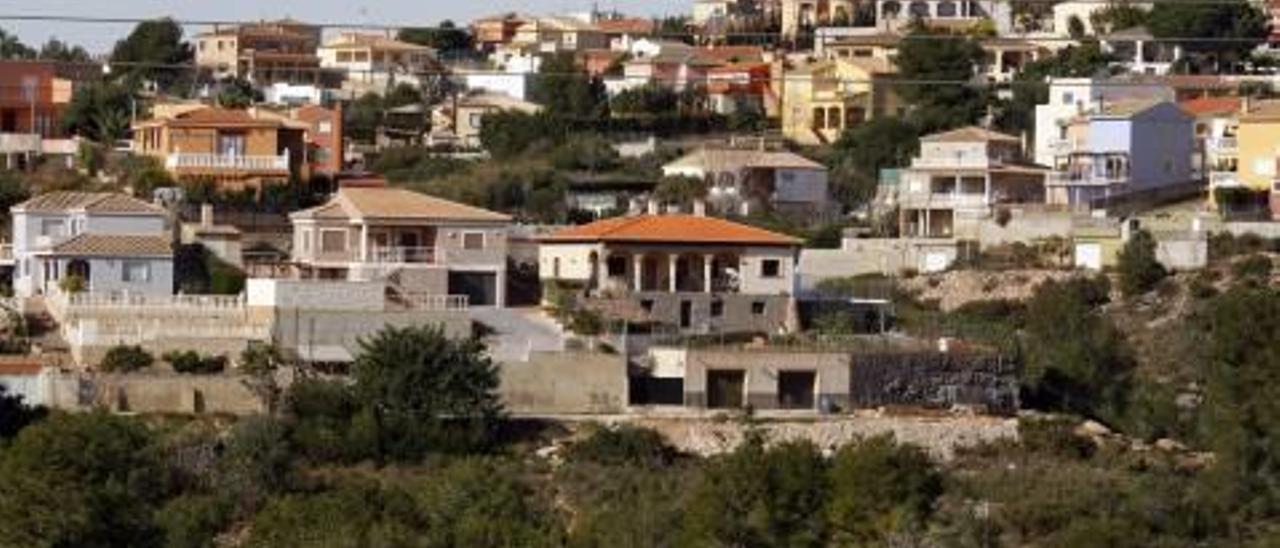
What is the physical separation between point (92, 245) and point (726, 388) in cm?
696

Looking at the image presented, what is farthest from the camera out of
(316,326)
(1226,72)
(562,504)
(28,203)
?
(1226,72)

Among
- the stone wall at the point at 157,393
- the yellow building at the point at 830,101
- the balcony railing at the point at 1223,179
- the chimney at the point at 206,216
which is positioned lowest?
the stone wall at the point at 157,393

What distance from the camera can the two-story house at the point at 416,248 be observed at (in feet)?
133

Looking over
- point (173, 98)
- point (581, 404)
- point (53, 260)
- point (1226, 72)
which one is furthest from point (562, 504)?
point (1226, 72)

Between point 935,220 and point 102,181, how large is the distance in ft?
34.3

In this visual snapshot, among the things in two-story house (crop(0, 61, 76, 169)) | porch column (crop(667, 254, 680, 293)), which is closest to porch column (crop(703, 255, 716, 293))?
porch column (crop(667, 254, 680, 293))

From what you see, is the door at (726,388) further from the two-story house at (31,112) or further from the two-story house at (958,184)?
the two-story house at (31,112)

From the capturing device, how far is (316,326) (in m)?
38.2

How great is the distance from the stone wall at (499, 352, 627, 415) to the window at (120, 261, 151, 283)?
430cm

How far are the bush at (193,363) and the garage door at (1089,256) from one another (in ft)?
41.8

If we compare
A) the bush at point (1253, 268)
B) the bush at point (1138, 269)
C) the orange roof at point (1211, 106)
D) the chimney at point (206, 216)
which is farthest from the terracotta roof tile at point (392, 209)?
Answer: the orange roof at point (1211, 106)

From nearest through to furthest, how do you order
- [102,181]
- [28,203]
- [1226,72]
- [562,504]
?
[562,504] < [28,203] < [102,181] < [1226,72]

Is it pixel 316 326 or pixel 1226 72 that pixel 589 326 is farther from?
pixel 1226 72

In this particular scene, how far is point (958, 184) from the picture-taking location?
49906 millimetres
